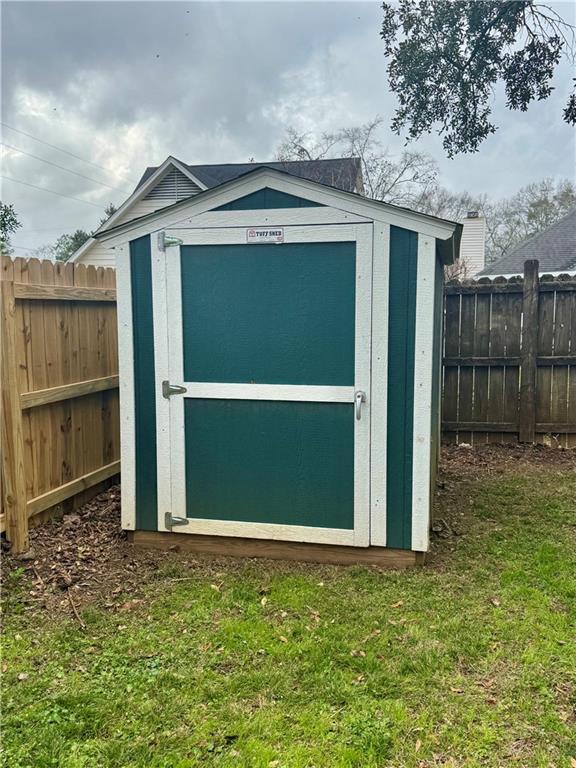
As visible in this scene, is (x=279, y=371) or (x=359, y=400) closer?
(x=359, y=400)

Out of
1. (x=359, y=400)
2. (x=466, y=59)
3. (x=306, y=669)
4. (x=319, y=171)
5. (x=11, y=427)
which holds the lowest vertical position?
(x=306, y=669)

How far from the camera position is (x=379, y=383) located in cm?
326

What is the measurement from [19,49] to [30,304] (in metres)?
5.90

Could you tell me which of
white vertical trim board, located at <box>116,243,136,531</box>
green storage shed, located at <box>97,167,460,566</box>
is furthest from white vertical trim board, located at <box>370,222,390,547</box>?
white vertical trim board, located at <box>116,243,136,531</box>

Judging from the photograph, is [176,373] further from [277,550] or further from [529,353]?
[529,353]

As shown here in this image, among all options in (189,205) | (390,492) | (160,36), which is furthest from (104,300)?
(160,36)

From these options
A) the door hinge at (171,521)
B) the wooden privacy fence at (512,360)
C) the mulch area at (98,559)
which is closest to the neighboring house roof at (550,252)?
the wooden privacy fence at (512,360)

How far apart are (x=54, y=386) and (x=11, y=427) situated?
590 millimetres

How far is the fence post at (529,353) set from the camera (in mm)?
5918

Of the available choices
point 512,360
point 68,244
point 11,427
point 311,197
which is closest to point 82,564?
point 11,427

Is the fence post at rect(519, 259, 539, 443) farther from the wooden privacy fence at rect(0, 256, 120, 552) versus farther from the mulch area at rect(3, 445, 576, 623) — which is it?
the wooden privacy fence at rect(0, 256, 120, 552)

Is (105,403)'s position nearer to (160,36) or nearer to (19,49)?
(160,36)

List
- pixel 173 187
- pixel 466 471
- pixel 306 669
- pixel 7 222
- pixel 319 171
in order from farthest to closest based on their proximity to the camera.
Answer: pixel 319 171, pixel 173 187, pixel 7 222, pixel 466 471, pixel 306 669

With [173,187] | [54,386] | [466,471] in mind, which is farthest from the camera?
[173,187]
